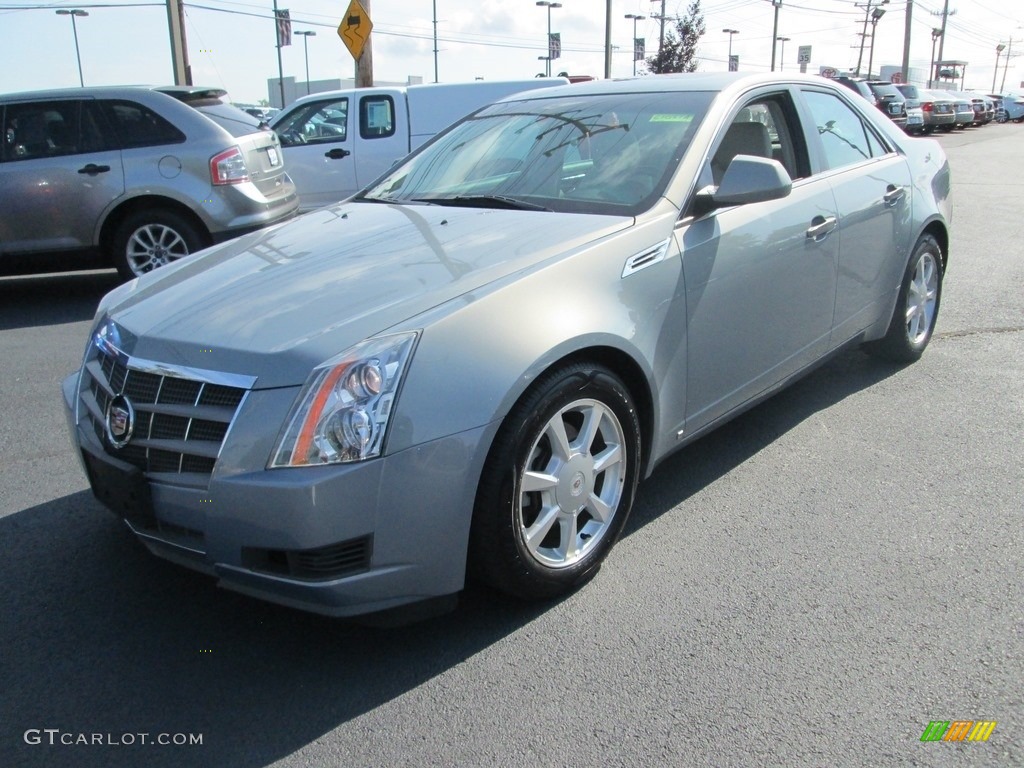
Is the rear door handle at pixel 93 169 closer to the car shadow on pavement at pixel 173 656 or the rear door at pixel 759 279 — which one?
the car shadow on pavement at pixel 173 656

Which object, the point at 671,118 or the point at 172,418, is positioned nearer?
the point at 172,418

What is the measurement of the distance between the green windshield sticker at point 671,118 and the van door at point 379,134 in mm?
8399

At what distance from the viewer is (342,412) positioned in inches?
96.1

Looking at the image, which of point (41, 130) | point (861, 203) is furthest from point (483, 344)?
point (41, 130)

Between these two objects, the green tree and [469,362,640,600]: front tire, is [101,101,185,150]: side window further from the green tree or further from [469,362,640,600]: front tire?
the green tree

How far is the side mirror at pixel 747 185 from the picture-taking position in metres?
3.39

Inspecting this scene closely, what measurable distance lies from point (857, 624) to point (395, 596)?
4.62 feet

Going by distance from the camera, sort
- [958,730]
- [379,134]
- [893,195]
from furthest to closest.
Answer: [379,134] < [893,195] < [958,730]

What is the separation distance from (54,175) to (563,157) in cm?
544

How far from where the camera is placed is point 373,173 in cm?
1188

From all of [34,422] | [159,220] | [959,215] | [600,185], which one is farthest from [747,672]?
[959,215]

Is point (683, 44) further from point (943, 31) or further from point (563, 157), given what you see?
point (943, 31)

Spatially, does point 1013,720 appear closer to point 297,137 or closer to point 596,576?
point 596,576

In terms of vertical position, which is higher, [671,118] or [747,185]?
[671,118]
